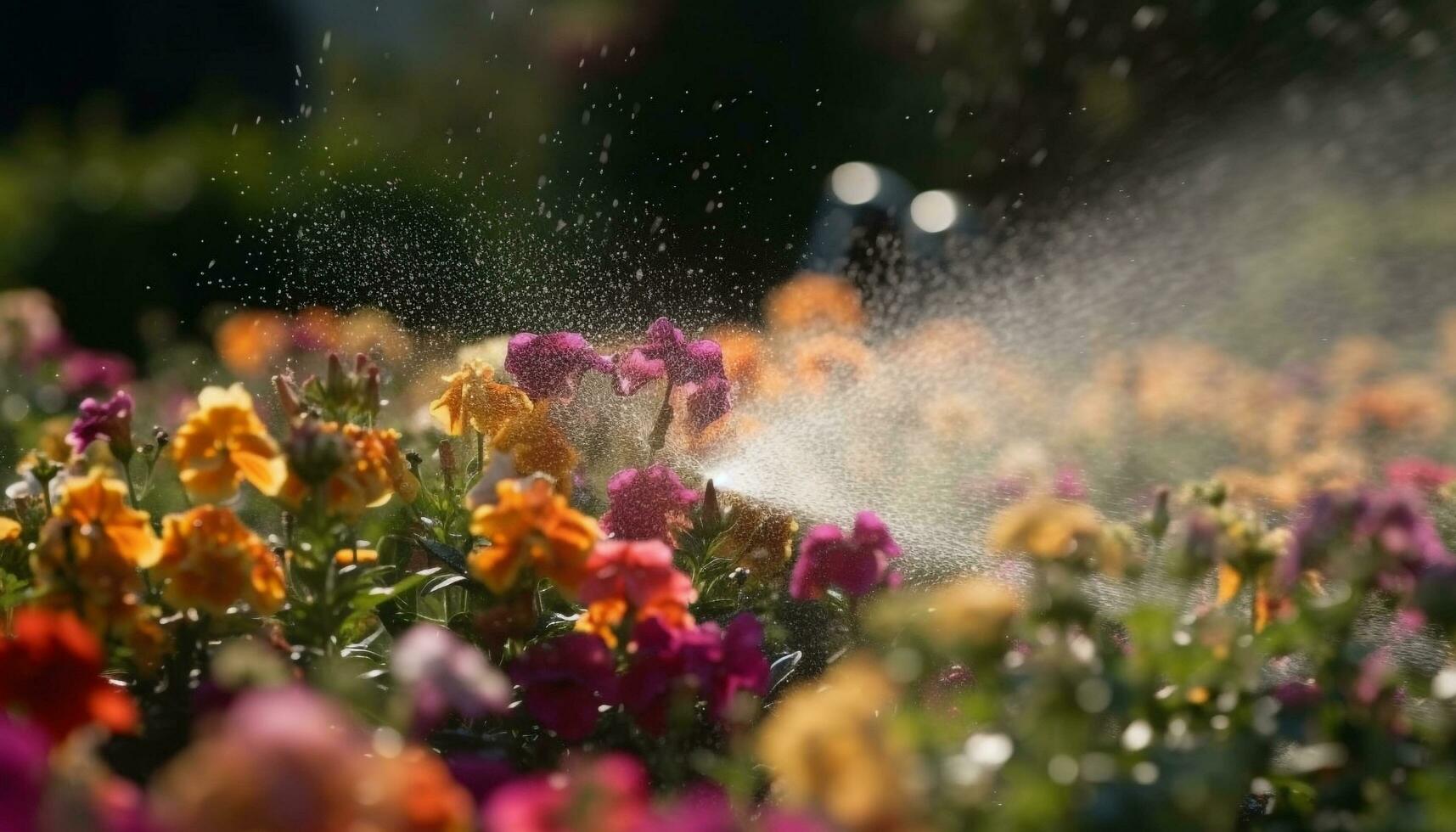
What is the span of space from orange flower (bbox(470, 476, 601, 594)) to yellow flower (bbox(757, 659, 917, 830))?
1.88 feet

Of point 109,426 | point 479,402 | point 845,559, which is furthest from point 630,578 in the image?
point 109,426

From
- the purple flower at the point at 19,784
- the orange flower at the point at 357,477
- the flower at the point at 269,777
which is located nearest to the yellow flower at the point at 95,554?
the orange flower at the point at 357,477

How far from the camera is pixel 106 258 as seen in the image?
245 inches

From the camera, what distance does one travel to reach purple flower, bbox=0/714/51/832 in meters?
0.88

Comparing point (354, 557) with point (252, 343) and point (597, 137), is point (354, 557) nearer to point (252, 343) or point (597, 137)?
point (252, 343)

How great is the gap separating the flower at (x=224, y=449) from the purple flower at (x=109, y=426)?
32 centimetres

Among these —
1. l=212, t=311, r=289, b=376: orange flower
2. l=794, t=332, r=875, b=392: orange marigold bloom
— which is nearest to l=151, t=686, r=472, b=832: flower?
l=794, t=332, r=875, b=392: orange marigold bloom

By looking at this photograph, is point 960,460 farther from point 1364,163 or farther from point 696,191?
point 696,191

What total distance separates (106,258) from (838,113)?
4.43m

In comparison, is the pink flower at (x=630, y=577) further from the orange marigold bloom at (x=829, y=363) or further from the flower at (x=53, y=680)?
the orange marigold bloom at (x=829, y=363)

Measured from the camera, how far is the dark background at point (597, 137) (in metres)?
6.12

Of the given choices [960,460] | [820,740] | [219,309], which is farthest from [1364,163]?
[820,740]

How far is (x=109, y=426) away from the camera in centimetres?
193

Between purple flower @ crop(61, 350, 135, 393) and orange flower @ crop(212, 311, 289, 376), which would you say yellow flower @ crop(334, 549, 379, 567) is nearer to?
orange flower @ crop(212, 311, 289, 376)
